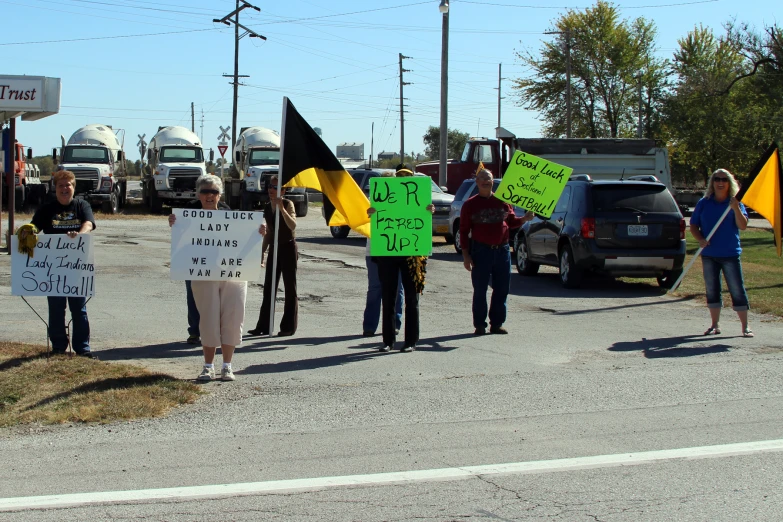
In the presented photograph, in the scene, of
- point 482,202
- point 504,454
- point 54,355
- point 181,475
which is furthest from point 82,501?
point 482,202

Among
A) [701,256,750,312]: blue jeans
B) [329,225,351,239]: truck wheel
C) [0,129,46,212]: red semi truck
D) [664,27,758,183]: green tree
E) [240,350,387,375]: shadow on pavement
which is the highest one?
[664,27,758,183]: green tree

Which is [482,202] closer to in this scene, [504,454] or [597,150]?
[504,454]

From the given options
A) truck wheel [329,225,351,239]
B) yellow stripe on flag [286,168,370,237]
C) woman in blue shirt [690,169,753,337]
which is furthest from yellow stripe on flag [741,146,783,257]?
truck wheel [329,225,351,239]

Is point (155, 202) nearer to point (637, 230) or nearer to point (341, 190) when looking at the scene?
point (637, 230)

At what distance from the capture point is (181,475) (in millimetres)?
5250

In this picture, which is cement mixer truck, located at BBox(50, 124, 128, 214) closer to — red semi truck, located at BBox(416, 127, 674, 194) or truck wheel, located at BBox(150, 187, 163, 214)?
truck wheel, located at BBox(150, 187, 163, 214)

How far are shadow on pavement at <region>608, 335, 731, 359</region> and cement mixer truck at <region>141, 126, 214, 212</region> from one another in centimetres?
2964

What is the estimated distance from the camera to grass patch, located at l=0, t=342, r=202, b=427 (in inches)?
256

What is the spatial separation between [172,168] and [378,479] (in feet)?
112

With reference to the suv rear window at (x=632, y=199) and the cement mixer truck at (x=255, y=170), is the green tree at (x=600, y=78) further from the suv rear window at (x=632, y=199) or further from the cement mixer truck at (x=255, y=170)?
the suv rear window at (x=632, y=199)

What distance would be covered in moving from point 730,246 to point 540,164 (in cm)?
A: 227

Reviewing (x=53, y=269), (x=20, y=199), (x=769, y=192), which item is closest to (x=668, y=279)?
(x=769, y=192)

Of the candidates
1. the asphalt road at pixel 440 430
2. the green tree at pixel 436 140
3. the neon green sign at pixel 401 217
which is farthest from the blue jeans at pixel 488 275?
the green tree at pixel 436 140

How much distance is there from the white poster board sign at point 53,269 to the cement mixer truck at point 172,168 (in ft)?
97.0
